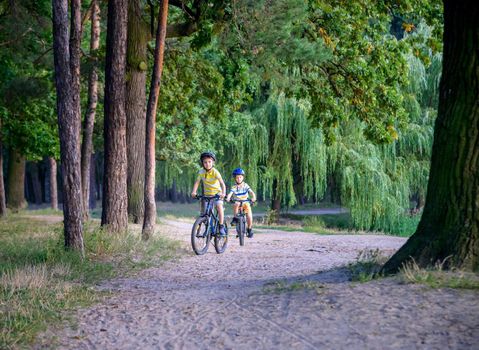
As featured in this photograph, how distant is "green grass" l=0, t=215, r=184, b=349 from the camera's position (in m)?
6.41

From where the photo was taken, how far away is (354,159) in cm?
2538

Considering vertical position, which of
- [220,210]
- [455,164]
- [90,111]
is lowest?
[220,210]

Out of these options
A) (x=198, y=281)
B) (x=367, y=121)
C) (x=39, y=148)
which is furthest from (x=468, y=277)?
(x=39, y=148)

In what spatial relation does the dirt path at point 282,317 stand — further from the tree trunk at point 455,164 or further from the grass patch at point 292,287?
the tree trunk at point 455,164

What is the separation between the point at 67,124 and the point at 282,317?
592 cm

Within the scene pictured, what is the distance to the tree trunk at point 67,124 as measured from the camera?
35.2ft

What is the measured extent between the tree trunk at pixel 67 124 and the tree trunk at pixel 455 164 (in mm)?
5565

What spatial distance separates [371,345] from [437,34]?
1191 cm

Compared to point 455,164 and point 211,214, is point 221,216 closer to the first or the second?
point 211,214

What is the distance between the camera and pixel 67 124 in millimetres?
10727

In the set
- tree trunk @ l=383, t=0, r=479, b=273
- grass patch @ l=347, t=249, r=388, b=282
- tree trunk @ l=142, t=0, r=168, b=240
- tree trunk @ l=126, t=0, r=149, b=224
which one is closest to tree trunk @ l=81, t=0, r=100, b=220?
tree trunk @ l=126, t=0, r=149, b=224

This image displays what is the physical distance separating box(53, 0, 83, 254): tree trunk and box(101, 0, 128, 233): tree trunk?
2.10 m

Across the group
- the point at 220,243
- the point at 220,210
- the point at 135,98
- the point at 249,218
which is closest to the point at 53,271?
the point at 220,210

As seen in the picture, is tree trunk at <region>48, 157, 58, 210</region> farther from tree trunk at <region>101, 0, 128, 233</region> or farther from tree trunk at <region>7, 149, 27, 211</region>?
tree trunk at <region>101, 0, 128, 233</region>
